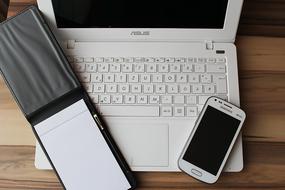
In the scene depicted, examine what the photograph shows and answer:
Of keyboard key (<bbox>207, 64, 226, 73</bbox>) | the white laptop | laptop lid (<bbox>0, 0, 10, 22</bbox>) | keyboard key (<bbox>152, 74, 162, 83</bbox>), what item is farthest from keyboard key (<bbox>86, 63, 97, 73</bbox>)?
laptop lid (<bbox>0, 0, 10, 22</bbox>)

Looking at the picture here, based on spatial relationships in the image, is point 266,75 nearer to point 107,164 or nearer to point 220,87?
point 220,87

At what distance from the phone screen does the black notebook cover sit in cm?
13

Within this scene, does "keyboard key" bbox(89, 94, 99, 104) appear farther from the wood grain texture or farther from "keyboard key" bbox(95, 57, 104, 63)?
the wood grain texture

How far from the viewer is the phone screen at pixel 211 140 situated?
0.68 meters

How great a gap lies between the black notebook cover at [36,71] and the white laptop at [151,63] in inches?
0.9

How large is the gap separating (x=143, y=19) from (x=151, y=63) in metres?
0.08

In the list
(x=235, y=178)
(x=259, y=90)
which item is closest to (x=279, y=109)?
(x=259, y=90)

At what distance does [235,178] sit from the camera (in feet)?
2.26

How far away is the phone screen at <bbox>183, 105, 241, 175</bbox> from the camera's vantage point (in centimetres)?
68

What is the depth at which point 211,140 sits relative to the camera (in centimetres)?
69

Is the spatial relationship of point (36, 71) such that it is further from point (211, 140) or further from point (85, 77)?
point (211, 140)

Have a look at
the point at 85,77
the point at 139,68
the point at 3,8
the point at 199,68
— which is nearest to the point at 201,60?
the point at 199,68

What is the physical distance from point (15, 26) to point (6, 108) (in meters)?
0.15

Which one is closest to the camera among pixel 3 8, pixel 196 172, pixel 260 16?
pixel 196 172
